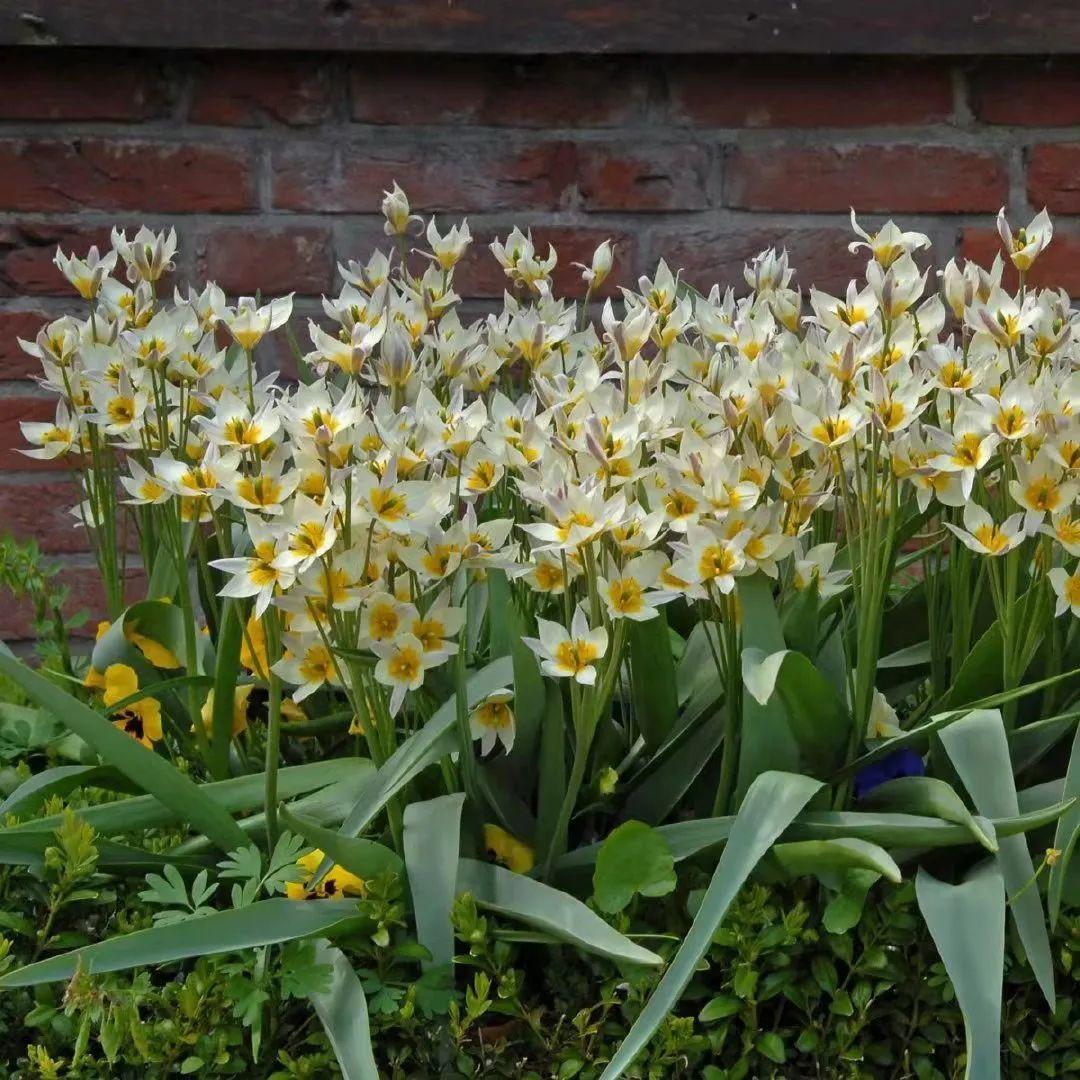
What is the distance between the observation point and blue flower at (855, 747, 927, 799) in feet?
3.03

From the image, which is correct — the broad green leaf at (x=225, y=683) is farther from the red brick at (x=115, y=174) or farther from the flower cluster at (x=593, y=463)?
the red brick at (x=115, y=174)

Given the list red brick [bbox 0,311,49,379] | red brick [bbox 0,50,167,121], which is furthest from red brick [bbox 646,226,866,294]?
red brick [bbox 0,311,49,379]

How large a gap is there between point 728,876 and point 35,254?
129 centimetres

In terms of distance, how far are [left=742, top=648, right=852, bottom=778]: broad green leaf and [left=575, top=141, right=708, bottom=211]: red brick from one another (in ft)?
3.22

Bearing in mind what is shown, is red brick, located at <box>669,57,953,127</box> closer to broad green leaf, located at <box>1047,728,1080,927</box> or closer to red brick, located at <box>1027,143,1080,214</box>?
red brick, located at <box>1027,143,1080,214</box>

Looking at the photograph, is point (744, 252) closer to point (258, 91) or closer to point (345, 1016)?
point (258, 91)

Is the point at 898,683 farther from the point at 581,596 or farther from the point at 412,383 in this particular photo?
the point at 412,383

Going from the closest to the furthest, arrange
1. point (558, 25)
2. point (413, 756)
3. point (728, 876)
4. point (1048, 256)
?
1. point (728, 876)
2. point (413, 756)
3. point (558, 25)
4. point (1048, 256)

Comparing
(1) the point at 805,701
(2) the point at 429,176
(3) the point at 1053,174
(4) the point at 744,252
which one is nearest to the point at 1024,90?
(3) the point at 1053,174

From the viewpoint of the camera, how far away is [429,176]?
171 cm

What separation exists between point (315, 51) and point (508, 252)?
0.69 meters

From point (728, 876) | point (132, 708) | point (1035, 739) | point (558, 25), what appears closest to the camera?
point (728, 876)

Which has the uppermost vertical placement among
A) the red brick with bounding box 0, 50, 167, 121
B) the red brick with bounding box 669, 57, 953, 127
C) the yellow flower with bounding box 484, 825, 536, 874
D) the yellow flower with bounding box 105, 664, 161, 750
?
the red brick with bounding box 669, 57, 953, 127

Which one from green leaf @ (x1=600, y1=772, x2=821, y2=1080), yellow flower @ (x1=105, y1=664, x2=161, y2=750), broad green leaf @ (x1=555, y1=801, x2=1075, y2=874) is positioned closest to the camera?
green leaf @ (x1=600, y1=772, x2=821, y2=1080)
